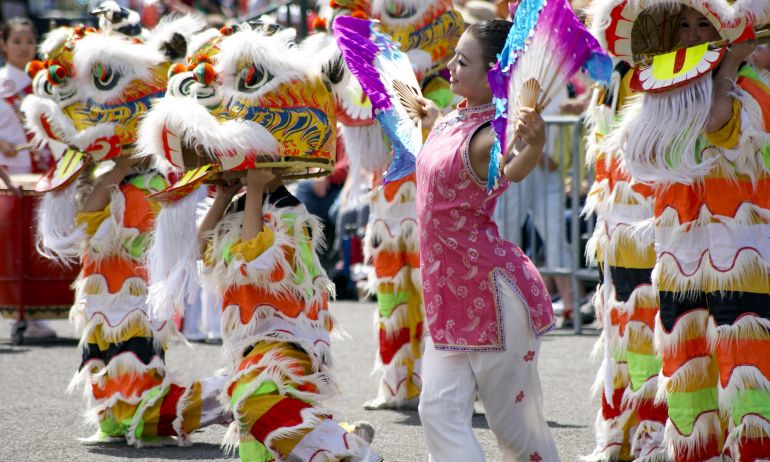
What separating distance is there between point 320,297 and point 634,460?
1421mm

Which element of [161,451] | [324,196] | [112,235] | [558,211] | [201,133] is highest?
[201,133]

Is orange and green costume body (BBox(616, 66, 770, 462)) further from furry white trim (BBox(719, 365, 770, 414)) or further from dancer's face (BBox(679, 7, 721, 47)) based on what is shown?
dancer's face (BBox(679, 7, 721, 47))

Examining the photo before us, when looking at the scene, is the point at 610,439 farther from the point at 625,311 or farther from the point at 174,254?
the point at 174,254

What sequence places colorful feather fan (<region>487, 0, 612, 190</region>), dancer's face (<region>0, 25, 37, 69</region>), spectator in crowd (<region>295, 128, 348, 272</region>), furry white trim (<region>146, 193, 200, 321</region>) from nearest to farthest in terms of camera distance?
colorful feather fan (<region>487, 0, 612, 190</region>), furry white trim (<region>146, 193, 200, 321</region>), dancer's face (<region>0, 25, 37, 69</region>), spectator in crowd (<region>295, 128, 348, 272</region>)

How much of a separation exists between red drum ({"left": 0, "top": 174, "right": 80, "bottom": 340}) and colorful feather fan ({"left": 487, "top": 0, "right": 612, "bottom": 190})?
6.19m

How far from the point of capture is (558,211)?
9547 millimetres

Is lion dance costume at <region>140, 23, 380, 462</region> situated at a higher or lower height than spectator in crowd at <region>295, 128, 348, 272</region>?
higher

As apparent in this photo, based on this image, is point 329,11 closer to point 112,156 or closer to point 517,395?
point 112,156

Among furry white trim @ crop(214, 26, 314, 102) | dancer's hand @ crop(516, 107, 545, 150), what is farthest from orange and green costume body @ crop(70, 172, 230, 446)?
dancer's hand @ crop(516, 107, 545, 150)

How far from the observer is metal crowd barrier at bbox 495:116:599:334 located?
364 inches

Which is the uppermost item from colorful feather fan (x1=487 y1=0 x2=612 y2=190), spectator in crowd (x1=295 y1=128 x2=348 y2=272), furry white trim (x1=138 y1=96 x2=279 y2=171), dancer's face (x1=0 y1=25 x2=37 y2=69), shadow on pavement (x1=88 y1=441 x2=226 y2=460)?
colorful feather fan (x1=487 y1=0 x2=612 y2=190)

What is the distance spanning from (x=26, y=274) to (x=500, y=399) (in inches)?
242

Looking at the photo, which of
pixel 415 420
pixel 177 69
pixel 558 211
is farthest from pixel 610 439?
pixel 558 211

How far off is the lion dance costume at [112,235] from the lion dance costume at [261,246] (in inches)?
36.5
